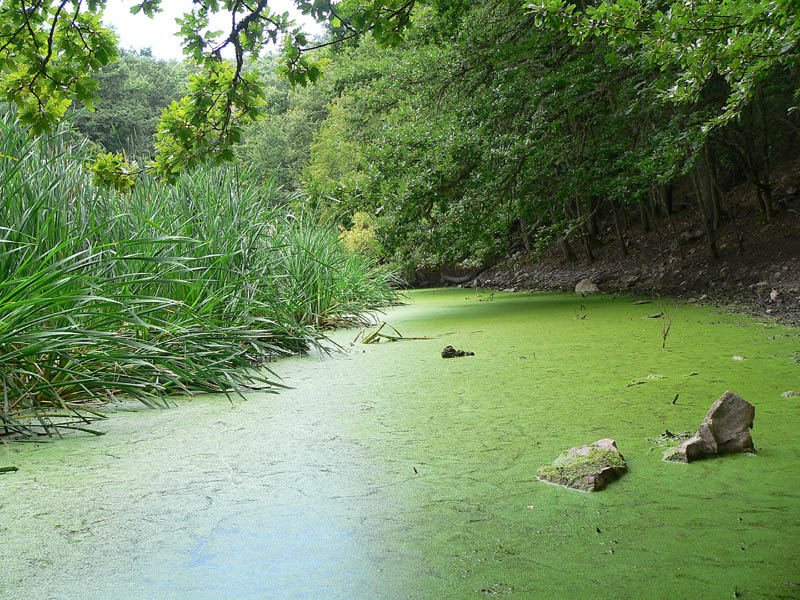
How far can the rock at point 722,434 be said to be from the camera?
140 centimetres

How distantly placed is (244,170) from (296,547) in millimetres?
3254

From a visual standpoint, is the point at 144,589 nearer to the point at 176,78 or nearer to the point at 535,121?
the point at 535,121

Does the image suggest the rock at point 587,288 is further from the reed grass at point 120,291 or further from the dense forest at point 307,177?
the reed grass at point 120,291

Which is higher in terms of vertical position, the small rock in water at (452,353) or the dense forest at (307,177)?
the dense forest at (307,177)

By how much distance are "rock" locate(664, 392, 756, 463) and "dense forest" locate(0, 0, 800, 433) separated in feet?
3.52

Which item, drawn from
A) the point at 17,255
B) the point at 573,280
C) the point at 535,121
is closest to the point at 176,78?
the point at 573,280

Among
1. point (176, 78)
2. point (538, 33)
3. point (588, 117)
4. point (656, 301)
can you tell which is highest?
point (176, 78)

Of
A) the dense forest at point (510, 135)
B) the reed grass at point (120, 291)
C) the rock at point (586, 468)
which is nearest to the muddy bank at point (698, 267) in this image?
the dense forest at point (510, 135)

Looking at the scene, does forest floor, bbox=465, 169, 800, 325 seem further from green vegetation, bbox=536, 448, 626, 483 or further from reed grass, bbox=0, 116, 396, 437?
reed grass, bbox=0, 116, 396, 437

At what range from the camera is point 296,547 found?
1.05 m

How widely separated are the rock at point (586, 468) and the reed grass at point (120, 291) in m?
1.25

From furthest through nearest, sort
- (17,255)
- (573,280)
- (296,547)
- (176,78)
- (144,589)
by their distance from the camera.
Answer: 1. (176,78)
2. (573,280)
3. (17,255)
4. (296,547)
5. (144,589)

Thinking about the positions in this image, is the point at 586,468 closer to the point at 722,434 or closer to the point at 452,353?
the point at 722,434

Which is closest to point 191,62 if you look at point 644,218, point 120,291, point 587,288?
point 120,291
